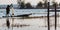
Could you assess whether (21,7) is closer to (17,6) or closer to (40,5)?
(17,6)

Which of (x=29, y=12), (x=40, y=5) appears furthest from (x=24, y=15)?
(x=40, y=5)

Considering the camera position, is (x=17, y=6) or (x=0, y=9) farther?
(x=17, y=6)

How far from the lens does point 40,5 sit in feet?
52.4

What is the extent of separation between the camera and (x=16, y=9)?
606 inches

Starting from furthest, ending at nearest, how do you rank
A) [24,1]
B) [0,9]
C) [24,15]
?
1. [24,1]
2. [24,15]
3. [0,9]

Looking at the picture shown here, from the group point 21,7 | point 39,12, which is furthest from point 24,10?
point 39,12

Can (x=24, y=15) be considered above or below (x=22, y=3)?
below

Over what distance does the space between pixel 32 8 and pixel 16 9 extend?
5.65 feet

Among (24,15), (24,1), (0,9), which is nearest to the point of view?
(0,9)

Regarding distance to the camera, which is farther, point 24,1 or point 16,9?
point 24,1

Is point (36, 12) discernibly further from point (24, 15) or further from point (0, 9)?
point (0, 9)

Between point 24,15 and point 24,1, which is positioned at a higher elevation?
point 24,1

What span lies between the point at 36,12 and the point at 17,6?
1756mm

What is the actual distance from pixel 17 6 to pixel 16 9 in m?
0.59
